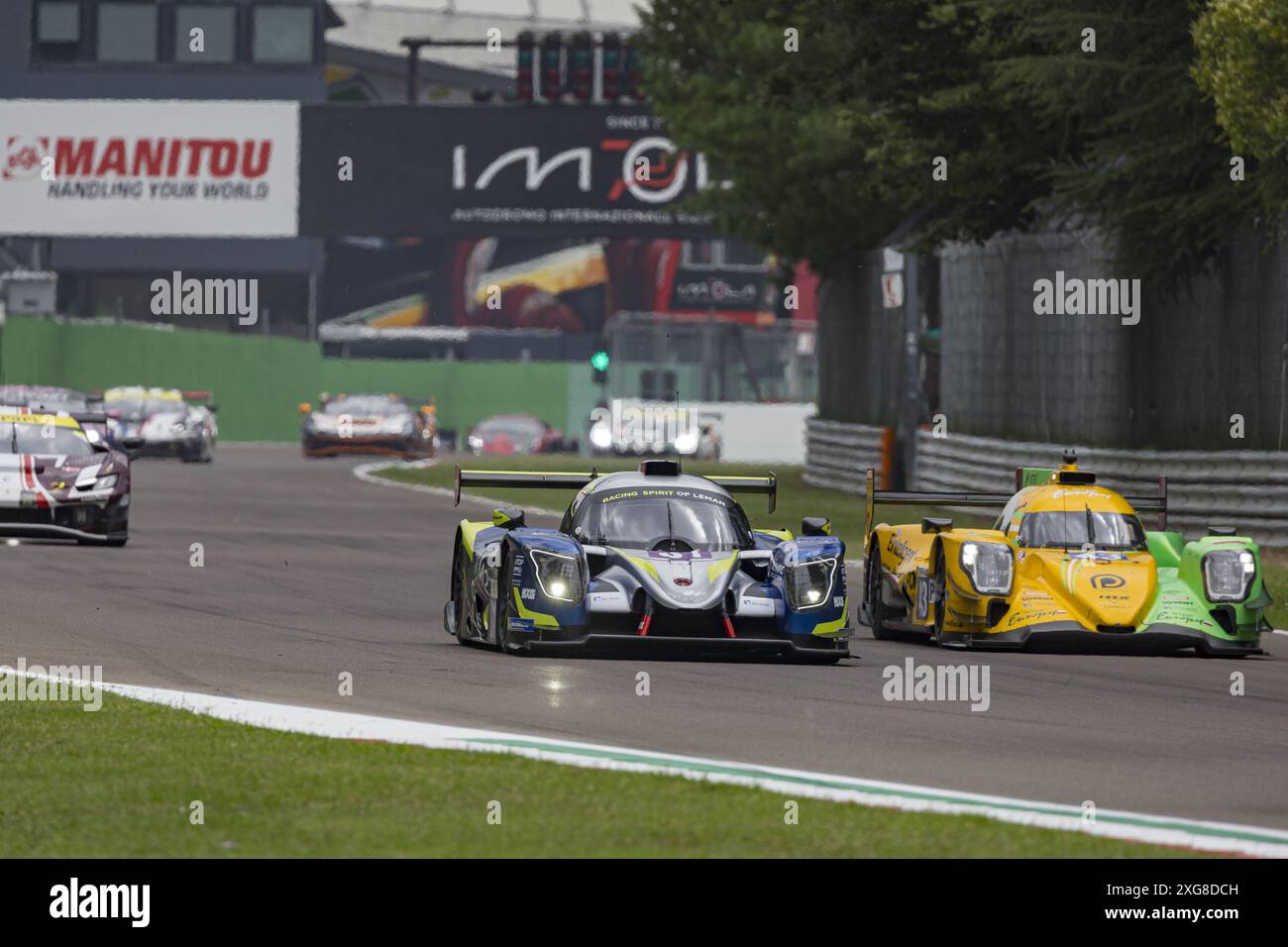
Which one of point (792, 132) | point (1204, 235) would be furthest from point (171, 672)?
point (792, 132)

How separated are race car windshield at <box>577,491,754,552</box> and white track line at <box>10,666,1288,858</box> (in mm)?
3496

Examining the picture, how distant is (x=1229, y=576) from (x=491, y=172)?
4781 cm

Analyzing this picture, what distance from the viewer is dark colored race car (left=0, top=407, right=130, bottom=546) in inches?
886

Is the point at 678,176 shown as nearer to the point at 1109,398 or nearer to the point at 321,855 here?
the point at 1109,398

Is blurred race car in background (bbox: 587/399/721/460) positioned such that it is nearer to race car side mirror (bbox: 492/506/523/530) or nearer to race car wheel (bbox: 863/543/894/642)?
race car wheel (bbox: 863/543/894/642)

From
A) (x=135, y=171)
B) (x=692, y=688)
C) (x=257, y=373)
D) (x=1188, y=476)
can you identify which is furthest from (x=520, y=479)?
(x=257, y=373)

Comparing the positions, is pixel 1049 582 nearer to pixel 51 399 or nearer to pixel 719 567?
pixel 719 567

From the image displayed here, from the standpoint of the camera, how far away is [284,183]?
6253 centimetres

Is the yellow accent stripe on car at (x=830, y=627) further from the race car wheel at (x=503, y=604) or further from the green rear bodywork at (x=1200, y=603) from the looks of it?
the green rear bodywork at (x=1200, y=603)

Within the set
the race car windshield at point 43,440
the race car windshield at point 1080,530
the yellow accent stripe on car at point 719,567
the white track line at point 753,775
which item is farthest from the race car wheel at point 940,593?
the race car windshield at point 43,440

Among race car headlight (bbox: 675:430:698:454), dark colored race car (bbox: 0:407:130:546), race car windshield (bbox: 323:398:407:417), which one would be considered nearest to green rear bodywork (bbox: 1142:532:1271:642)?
dark colored race car (bbox: 0:407:130:546)

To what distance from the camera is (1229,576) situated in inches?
627

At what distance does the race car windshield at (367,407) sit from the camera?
167ft
